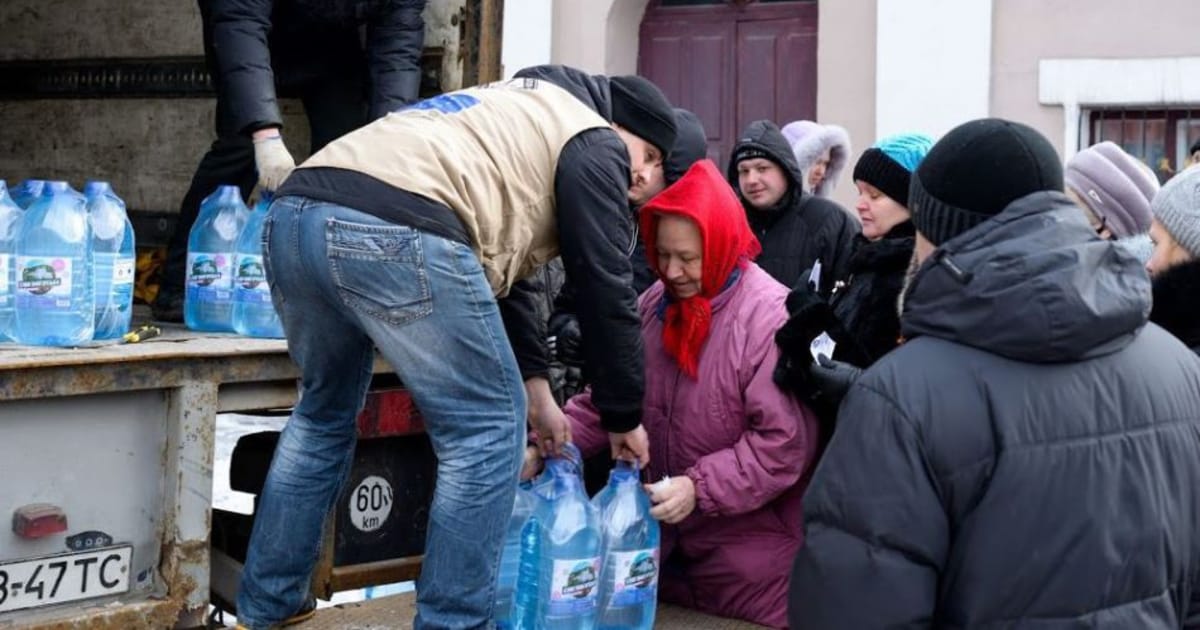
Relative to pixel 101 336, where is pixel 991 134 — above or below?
above

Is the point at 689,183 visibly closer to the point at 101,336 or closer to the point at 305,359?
the point at 305,359

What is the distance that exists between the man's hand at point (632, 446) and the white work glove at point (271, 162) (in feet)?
3.84

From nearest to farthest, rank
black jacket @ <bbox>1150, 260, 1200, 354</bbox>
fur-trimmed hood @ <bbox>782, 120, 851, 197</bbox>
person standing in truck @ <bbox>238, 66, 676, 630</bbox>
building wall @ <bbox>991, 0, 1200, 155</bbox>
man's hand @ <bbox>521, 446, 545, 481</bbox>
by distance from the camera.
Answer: black jacket @ <bbox>1150, 260, 1200, 354</bbox> < person standing in truck @ <bbox>238, 66, 676, 630</bbox> < man's hand @ <bbox>521, 446, 545, 481</bbox> < fur-trimmed hood @ <bbox>782, 120, 851, 197</bbox> < building wall @ <bbox>991, 0, 1200, 155</bbox>

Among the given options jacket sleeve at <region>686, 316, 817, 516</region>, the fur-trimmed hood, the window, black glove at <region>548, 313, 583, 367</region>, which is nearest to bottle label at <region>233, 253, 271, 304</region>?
black glove at <region>548, 313, 583, 367</region>

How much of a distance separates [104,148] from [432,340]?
2899 mm

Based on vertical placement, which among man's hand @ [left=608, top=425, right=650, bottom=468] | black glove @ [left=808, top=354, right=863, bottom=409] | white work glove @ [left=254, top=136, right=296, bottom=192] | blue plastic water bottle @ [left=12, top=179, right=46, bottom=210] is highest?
white work glove @ [left=254, top=136, right=296, bottom=192]

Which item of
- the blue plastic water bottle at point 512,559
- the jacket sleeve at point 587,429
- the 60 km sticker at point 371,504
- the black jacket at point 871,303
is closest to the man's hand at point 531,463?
the blue plastic water bottle at point 512,559

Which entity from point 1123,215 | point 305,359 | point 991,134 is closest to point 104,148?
point 305,359

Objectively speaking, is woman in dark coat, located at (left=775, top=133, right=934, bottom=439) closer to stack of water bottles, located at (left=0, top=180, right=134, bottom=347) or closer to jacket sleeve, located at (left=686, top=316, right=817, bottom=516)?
jacket sleeve, located at (left=686, top=316, right=817, bottom=516)

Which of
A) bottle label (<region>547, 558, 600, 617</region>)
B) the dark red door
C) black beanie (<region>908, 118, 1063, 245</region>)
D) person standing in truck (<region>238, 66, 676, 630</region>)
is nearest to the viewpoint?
black beanie (<region>908, 118, 1063, 245</region>)

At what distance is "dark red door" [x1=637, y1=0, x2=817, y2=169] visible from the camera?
11.0m

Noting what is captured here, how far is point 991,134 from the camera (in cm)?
234

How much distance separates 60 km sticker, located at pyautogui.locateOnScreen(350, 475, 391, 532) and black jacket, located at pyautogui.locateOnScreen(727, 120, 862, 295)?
5.23ft

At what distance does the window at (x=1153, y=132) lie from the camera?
9.54m
